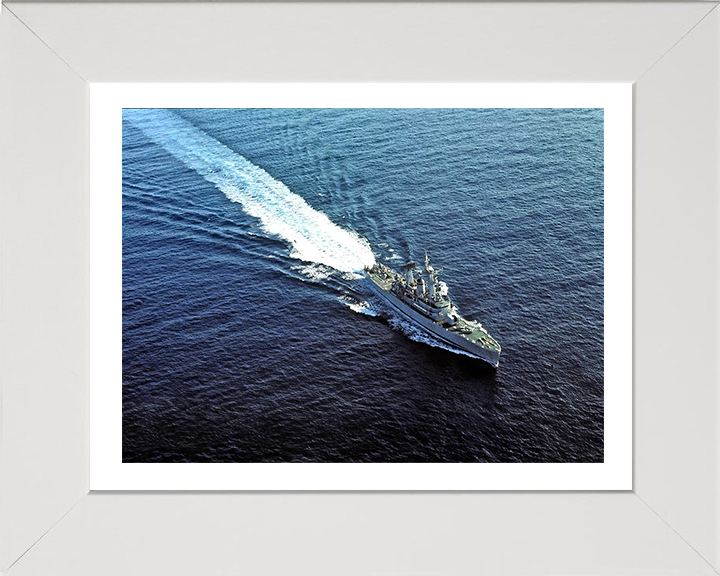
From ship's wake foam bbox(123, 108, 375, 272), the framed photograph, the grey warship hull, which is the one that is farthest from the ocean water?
the framed photograph

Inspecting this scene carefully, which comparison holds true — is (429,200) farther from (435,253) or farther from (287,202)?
(287,202)

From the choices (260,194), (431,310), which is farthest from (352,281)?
(260,194)

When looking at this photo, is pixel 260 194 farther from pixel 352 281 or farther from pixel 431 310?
pixel 431 310

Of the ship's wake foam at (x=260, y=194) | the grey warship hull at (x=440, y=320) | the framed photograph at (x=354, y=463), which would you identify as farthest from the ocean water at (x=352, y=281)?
the framed photograph at (x=354, y=463)

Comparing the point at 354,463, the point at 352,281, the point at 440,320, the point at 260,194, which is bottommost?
the point at 354,463

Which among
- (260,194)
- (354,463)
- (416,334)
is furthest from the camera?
(260,194)

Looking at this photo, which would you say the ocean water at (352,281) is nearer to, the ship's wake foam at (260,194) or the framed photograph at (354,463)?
the ship's wake foam at (260,194)
